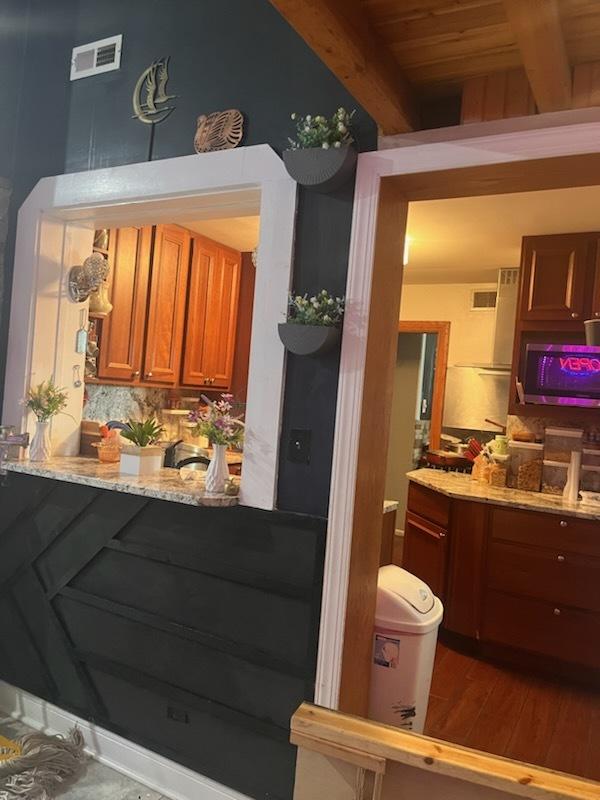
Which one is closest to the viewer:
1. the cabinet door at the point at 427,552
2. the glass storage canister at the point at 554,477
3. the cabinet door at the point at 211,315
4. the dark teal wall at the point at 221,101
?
the dark teal wall at the point at 221,101

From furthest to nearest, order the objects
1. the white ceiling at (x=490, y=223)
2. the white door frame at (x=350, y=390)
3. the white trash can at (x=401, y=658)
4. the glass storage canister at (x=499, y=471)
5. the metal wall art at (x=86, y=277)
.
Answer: the glass storage canister at (x=499, y=471) < the white ceiling at (x=490, y=223) < the metal wall art at (x=86, y=277) < the white trash can at (x=401, y=658) < the white door frame at (x=350, y=390)

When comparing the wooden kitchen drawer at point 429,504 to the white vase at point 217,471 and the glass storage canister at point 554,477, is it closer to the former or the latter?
the glass storage canister at point 554,477

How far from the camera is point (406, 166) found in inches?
74.2

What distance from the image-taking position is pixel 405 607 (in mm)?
2143

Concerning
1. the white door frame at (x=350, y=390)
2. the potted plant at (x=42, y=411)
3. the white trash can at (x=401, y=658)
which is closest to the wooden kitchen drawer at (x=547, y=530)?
the white trash can at (x=401, y=658)

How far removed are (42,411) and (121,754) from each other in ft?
4.57

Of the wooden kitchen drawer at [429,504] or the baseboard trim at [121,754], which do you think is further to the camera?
the wooden kitchen drawer at [429,504]

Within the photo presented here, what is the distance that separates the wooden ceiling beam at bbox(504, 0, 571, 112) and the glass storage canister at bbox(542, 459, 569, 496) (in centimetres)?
257

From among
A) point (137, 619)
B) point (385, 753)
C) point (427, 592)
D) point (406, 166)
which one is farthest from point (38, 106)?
point (385, 753)

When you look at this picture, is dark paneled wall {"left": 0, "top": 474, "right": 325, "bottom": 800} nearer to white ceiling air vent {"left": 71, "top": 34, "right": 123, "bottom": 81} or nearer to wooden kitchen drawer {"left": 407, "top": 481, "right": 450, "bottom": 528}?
white ceiling air vent {"left": 71, "top": 34, "right": 123, "bottom": 81}

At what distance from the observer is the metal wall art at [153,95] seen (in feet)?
7.72

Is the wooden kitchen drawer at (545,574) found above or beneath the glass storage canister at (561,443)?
beneath

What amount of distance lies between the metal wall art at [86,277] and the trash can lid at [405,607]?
5.82ft

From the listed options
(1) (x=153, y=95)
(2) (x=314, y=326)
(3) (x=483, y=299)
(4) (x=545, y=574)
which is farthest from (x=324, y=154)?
(3) (x=483, y=299)
